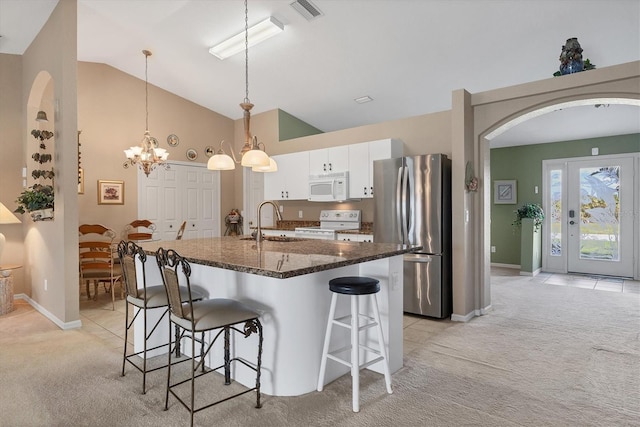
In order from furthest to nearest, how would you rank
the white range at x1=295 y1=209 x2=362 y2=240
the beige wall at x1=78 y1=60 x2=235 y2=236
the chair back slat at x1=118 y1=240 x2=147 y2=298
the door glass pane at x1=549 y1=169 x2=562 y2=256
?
the door glass pane at x1=549 y1=169 x2=562 y2=256 → the beige wall at x1=78 y1=60 x2=235 y2=236 → the white range at x1=295 y1=209 x2=362 y2=240 → the chair back slat at x1=118 y1=240 x2=147 y2=298

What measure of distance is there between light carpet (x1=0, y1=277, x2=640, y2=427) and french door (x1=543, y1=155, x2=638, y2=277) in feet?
9.86

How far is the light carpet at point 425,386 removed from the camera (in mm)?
2178

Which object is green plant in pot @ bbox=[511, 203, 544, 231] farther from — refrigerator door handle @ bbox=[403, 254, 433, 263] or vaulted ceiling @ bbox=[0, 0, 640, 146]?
refrigerator door handle @ bbox=[403, 254, 433, 263]

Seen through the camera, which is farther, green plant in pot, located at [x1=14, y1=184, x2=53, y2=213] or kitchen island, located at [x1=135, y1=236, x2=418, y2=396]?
green plant in pot, located at [x1=14, y1=184, x2=53, y2=213]

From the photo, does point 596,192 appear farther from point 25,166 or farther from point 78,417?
point 25,166

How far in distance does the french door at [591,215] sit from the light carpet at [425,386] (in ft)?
9.86

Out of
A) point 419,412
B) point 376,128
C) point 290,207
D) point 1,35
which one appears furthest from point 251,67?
point 419,412

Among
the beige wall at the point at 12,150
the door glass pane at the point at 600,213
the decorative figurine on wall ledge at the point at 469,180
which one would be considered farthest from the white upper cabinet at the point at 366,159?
the beige wall at the point at 12,150

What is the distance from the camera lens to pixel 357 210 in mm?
5531

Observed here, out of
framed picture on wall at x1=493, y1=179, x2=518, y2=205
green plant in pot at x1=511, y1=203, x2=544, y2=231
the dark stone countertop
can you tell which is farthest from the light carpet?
framed picture on wall at x1=493, y1=179, x2=518, y2=205

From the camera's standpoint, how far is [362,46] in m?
4.48

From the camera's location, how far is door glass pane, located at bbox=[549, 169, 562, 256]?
6.93 metres

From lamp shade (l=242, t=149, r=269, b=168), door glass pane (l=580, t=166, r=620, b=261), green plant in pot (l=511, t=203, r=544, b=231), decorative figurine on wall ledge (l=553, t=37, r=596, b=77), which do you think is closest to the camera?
lamp shade (l=242, t=149, r=269, b=168)

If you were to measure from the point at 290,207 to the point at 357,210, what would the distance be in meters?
1.45
